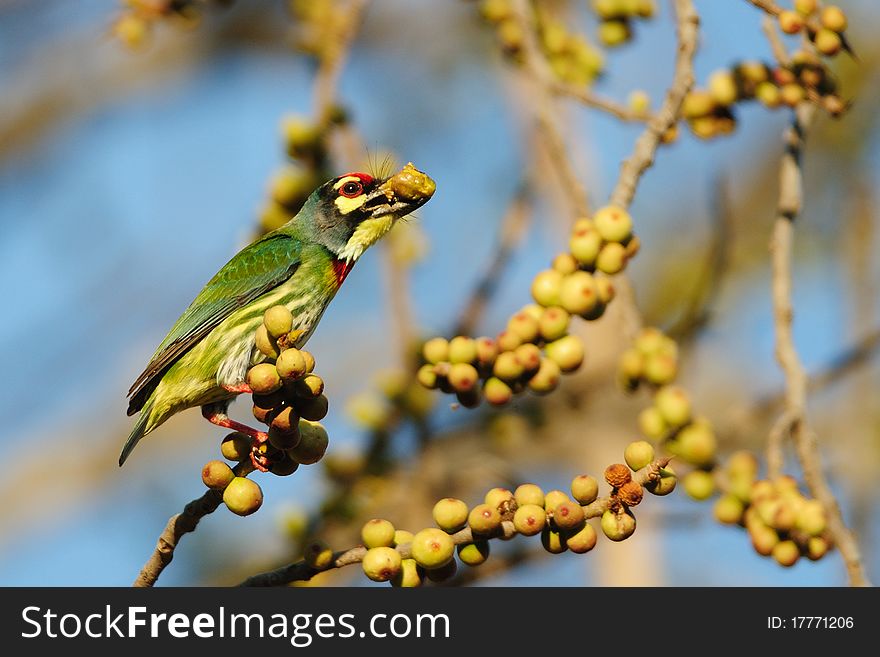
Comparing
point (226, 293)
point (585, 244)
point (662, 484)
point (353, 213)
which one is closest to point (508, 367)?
point (585, 244)

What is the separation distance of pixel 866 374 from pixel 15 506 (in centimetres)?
757

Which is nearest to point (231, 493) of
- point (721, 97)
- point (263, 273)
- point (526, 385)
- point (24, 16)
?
point (526, 385)

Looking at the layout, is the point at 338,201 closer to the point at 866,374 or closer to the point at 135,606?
the point at 135,606

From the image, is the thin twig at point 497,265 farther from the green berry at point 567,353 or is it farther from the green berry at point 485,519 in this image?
the green berry at point 485,519

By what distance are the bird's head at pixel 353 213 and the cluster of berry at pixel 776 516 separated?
1.35 meters

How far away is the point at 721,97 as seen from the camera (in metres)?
3.61

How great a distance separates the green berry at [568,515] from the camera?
219 centimetres

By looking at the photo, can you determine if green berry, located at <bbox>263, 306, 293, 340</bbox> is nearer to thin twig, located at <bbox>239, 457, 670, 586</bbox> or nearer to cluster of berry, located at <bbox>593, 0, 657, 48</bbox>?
thin twig, located at <bbox>239, 457, 670, 586</bbox>

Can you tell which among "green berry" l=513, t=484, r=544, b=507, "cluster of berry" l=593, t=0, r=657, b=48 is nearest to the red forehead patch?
"cluster of berry" l=593, t=0, r=657, b=48

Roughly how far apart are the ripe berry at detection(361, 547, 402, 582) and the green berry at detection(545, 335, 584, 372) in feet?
2.59

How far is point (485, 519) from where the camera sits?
2234mm

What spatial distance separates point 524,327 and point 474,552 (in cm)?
73

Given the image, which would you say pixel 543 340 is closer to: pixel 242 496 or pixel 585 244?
pixel 585 244

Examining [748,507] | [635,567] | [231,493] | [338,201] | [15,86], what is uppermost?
[15,86]
